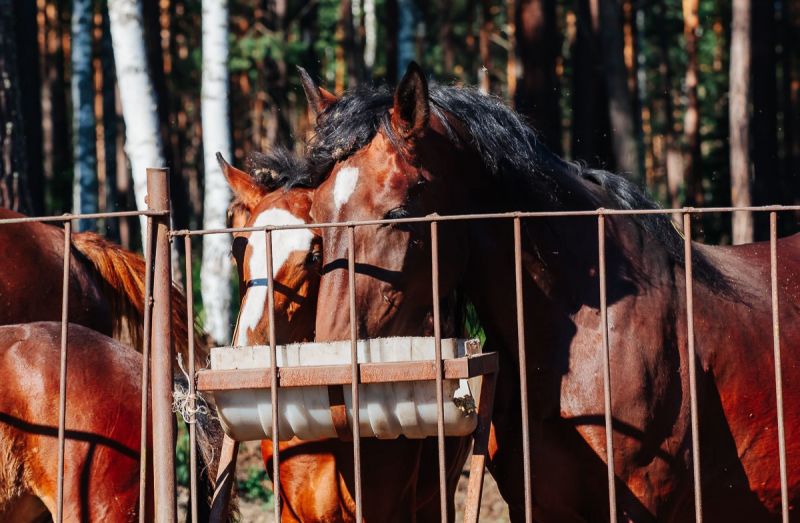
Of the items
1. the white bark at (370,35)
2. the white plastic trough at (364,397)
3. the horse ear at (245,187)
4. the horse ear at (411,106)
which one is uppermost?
the white bark at (370,35)

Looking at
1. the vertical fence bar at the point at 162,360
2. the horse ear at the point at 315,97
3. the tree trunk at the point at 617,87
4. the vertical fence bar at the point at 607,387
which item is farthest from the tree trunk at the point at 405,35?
the vertical fence bar at the point at 607,387

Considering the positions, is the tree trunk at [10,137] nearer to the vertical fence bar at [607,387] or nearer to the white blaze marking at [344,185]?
the white blaze marking at [344,185]

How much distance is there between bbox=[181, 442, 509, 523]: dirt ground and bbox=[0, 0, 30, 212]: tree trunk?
2472 millimetres

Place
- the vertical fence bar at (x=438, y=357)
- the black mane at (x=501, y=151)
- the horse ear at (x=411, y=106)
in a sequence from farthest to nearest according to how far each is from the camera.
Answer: the black mane at (x=501, y=151), the horse ear at (x=411, y=106), the vertical fence bar at (x=438, y=357)

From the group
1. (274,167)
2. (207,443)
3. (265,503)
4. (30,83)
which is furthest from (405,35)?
(207,443)

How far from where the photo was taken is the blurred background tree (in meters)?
10.8

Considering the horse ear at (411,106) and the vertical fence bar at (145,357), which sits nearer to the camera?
the vertical fence bar at (145,357)

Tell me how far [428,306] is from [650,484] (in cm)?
94

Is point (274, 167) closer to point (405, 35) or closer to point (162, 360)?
point (162, 360)

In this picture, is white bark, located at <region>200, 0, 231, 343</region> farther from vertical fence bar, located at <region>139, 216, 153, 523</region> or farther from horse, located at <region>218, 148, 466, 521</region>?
vertical fence bar, located at <region>139, 216, 153, 523</region>

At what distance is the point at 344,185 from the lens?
3.69 metres

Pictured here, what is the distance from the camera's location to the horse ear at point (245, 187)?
4660mm

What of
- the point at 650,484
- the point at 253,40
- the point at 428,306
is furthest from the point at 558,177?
the point at 253,40

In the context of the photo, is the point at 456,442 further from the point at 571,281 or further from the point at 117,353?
the point at 117,353
